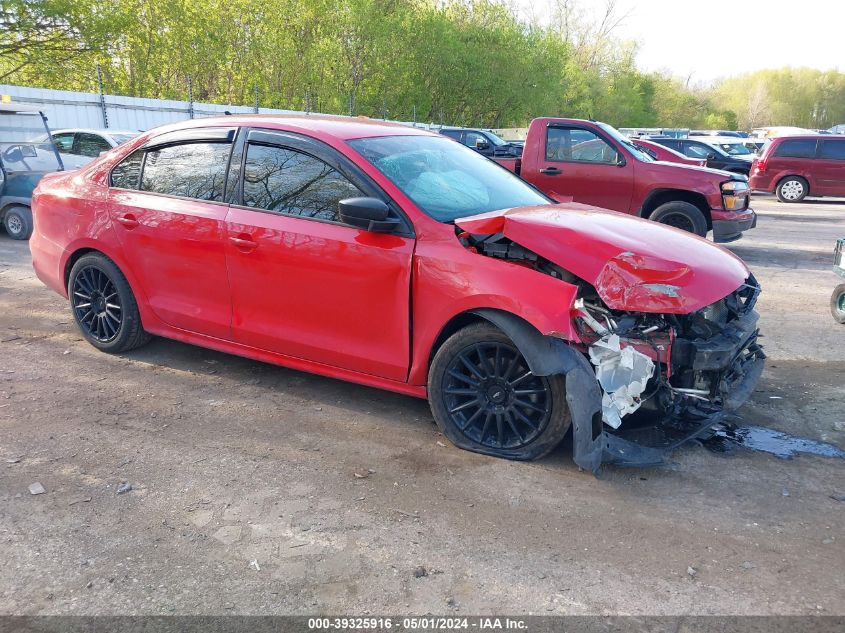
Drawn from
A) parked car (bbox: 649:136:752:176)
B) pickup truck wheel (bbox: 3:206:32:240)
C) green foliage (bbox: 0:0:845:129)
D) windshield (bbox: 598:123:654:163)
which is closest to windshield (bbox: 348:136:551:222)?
windshield (bbox: 598:123:654:163)

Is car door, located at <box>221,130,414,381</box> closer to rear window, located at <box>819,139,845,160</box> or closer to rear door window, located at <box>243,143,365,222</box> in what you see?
rear door window, located at <box>243,143,365,222</box>

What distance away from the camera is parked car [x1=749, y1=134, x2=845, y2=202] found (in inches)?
760

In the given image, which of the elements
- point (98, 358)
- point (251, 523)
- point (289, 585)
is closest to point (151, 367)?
point (98, 358)

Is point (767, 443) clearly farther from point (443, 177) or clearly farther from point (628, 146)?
point (628, 146)

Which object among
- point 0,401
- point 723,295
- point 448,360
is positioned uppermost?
point 723,295

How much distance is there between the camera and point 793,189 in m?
19.9

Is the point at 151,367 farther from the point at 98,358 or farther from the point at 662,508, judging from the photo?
the point at 662,508

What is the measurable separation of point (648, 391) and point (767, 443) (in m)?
0.98

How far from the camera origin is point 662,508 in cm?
343

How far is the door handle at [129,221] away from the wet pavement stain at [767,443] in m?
3.96

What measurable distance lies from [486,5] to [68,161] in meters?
40.8

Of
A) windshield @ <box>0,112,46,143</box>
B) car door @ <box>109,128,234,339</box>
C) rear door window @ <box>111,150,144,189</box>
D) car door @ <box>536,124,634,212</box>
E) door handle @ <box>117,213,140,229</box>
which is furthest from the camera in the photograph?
windshield @ <box>0,112,46,143</box>

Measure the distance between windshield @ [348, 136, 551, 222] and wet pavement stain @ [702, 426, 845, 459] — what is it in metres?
1.89

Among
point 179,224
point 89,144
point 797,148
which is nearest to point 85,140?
point 89,144
